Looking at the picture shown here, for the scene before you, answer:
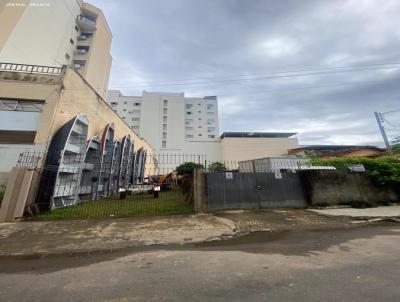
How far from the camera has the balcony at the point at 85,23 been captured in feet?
102

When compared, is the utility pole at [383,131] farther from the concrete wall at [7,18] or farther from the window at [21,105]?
the concrete wall at [7,18]

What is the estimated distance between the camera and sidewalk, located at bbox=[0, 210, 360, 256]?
5.06 metres

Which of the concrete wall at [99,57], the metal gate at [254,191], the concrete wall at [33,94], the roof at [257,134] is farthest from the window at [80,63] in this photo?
the roof at [257,134]

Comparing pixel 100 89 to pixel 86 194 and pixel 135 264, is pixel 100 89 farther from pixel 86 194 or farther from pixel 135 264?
pixel 135 264

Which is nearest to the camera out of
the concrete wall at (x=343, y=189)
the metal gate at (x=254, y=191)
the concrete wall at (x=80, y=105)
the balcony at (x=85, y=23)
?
the metal gate at (x=254, y=191)

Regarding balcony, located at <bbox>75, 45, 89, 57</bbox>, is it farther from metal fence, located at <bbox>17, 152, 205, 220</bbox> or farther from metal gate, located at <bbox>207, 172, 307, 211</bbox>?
metal gate, located at <bbox>207, 172, 307, 211</bbox>

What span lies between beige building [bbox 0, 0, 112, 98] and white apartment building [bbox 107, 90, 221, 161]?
14804 millimetres

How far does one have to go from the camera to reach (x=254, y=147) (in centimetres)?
4816

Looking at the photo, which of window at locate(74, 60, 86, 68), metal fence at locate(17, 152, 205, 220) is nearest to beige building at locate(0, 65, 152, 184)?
metal fence at locate(17, 152, 205, 220)

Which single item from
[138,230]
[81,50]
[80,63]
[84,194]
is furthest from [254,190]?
[81,50]

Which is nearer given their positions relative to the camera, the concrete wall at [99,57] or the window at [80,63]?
the window at [80,63]

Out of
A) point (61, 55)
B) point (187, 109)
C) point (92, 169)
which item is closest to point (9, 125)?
point (92, 169)

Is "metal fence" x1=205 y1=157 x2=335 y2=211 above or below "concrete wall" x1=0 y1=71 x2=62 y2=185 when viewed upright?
below

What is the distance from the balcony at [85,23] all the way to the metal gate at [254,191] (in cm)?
3424
